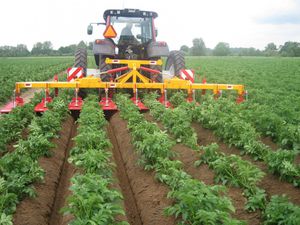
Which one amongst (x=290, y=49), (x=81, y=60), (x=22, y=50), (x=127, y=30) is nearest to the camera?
(x=127, y=30)

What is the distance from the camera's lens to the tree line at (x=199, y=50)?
3187 inches

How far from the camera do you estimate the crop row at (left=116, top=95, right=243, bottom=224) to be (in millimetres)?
3498

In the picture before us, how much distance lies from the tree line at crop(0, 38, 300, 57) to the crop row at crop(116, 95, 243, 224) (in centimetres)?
7498

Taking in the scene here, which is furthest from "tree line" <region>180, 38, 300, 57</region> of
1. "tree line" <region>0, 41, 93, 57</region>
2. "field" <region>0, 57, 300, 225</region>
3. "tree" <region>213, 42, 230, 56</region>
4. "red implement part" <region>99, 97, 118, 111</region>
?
"field" <region>0, 57, 300, 225</region>

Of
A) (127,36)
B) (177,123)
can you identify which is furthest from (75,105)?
(127,36)

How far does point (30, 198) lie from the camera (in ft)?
15.0

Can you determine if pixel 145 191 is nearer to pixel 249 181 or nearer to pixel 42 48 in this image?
pixel 249 181

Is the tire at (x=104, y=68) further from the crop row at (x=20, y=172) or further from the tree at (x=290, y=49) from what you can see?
the tree at (x=290, y=49)

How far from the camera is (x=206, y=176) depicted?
5.21 m

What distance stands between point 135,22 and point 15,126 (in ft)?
Result: 19.0

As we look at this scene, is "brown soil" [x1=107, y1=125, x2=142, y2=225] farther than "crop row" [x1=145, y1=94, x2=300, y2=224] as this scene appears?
Yes

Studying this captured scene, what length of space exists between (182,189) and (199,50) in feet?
290

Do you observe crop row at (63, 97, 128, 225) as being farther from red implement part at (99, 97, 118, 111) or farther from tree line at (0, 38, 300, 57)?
tree line at (0, 38, 300, 57)

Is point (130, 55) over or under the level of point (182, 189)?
over
